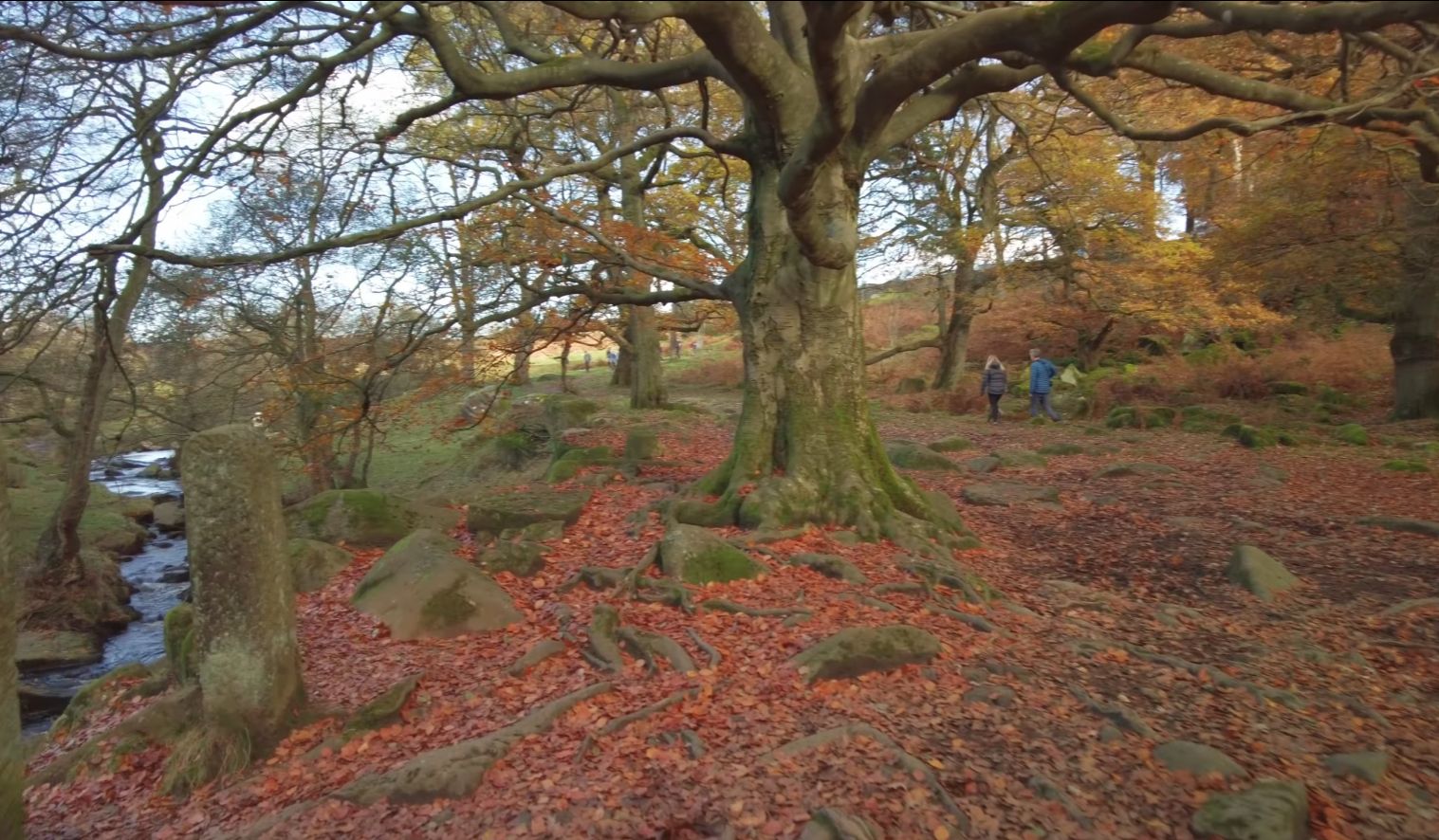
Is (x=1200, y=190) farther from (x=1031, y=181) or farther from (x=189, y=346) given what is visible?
(x=189, y=346)

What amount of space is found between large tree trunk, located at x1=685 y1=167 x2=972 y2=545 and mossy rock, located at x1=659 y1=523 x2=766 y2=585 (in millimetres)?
794

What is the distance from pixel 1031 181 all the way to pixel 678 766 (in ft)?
63.4

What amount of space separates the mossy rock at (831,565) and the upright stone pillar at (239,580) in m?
4.22

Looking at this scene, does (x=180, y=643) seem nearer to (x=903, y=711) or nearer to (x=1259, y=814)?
(x=903, y=711)

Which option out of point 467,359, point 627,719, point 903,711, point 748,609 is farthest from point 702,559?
point 467,359

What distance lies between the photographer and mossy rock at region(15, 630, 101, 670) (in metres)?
10.2

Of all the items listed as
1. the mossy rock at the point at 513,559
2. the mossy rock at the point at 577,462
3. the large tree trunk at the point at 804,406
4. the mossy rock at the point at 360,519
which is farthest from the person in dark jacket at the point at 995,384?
the mossy rock at the point at 513,559

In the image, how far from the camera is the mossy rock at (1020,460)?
1218cm

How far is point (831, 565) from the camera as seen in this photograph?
23.0ft

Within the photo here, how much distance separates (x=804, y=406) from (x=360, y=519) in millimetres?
5242

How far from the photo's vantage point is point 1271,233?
1463cm

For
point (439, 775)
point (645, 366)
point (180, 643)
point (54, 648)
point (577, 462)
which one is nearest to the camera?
point (439, 775)

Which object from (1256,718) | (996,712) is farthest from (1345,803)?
(996,712)

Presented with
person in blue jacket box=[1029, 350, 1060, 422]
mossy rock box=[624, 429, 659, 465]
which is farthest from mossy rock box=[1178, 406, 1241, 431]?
mossy rock box=[624, 429, 659, 465]
